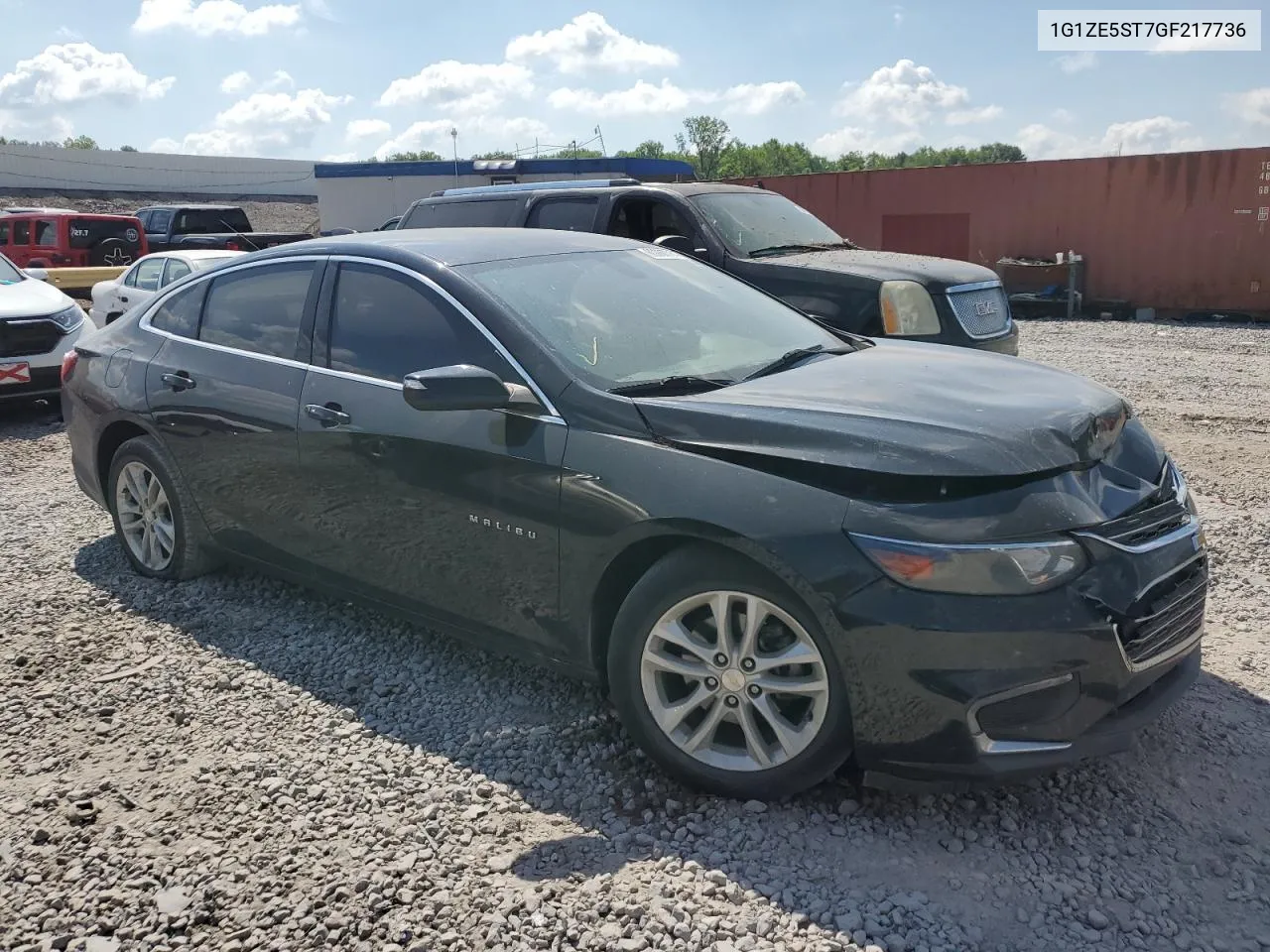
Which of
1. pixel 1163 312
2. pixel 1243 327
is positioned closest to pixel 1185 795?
pixel 1243 327

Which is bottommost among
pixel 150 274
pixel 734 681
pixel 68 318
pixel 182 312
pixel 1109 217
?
pixel 734 681

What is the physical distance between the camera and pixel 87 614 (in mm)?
4625

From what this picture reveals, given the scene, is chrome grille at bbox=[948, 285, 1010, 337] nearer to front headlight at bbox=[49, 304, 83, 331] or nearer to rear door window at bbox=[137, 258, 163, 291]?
front headlight at bbox=[49, 304, 83, 331]

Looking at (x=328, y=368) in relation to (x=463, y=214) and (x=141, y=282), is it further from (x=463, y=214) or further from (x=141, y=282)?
(x=141, y=282)

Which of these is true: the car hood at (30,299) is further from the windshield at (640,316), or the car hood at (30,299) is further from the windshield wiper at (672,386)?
the windshield wiper at (672,386)

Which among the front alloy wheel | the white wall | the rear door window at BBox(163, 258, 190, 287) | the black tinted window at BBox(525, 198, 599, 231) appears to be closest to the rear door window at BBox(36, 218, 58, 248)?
the rear door window at BBox(163, 258, 190, 287)

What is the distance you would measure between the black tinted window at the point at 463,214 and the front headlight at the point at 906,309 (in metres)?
3.42

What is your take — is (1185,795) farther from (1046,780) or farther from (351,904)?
(351,904)

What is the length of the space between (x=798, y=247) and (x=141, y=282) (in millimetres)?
7437

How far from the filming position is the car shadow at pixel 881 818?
2.65 m

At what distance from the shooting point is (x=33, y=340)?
8.66 metres

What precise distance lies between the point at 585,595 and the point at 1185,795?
6.08 feet

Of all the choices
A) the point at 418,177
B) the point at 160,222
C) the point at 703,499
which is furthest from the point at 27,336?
the point at 418,177

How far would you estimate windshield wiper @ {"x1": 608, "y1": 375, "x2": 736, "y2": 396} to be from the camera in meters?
3.37
